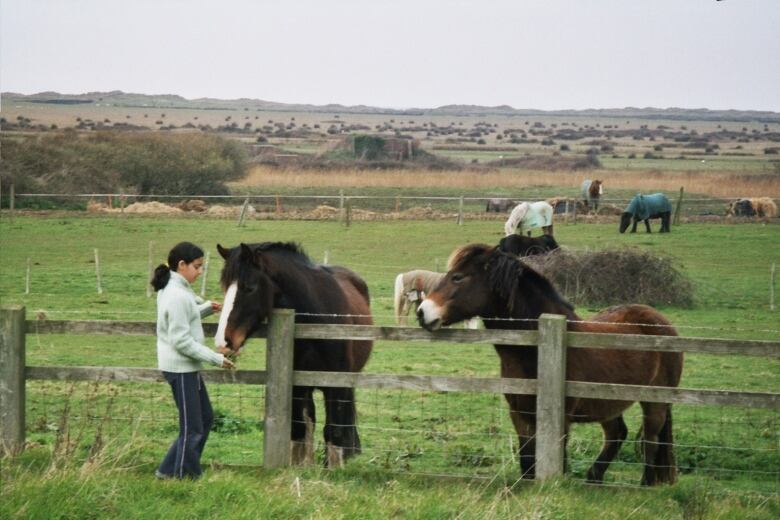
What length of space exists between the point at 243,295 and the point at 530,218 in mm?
22282

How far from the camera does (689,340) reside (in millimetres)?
7758

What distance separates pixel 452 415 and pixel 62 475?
580 cm

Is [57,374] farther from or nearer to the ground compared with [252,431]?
farther from the ground

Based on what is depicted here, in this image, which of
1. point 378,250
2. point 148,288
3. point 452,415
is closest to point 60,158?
point 378,250

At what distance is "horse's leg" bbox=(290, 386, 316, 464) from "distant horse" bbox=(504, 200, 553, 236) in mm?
20125

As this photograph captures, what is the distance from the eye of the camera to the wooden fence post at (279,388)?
8.31 metres

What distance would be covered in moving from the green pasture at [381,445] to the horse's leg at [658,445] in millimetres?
164

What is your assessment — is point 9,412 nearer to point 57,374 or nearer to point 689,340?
point 57,374

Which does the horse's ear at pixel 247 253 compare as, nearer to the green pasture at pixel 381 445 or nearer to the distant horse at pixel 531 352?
the distant horse at pixel 531 352

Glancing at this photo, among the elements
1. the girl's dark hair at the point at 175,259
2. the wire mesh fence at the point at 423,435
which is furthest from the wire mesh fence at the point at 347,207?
the girl's dark hair at the point at 175,259

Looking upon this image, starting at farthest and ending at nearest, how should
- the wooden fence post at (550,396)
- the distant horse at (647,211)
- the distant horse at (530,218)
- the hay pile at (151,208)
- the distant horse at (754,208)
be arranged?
the hay pile at (151,208), the distant horse at (754,208), the distant horse at (647,211), the distant horse at (530,218), the wooden fence post at (550,396)

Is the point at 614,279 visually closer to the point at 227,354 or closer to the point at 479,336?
the point at 479,336

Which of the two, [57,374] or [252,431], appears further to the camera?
[252,431]

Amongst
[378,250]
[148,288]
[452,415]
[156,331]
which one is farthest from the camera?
[378,250]
